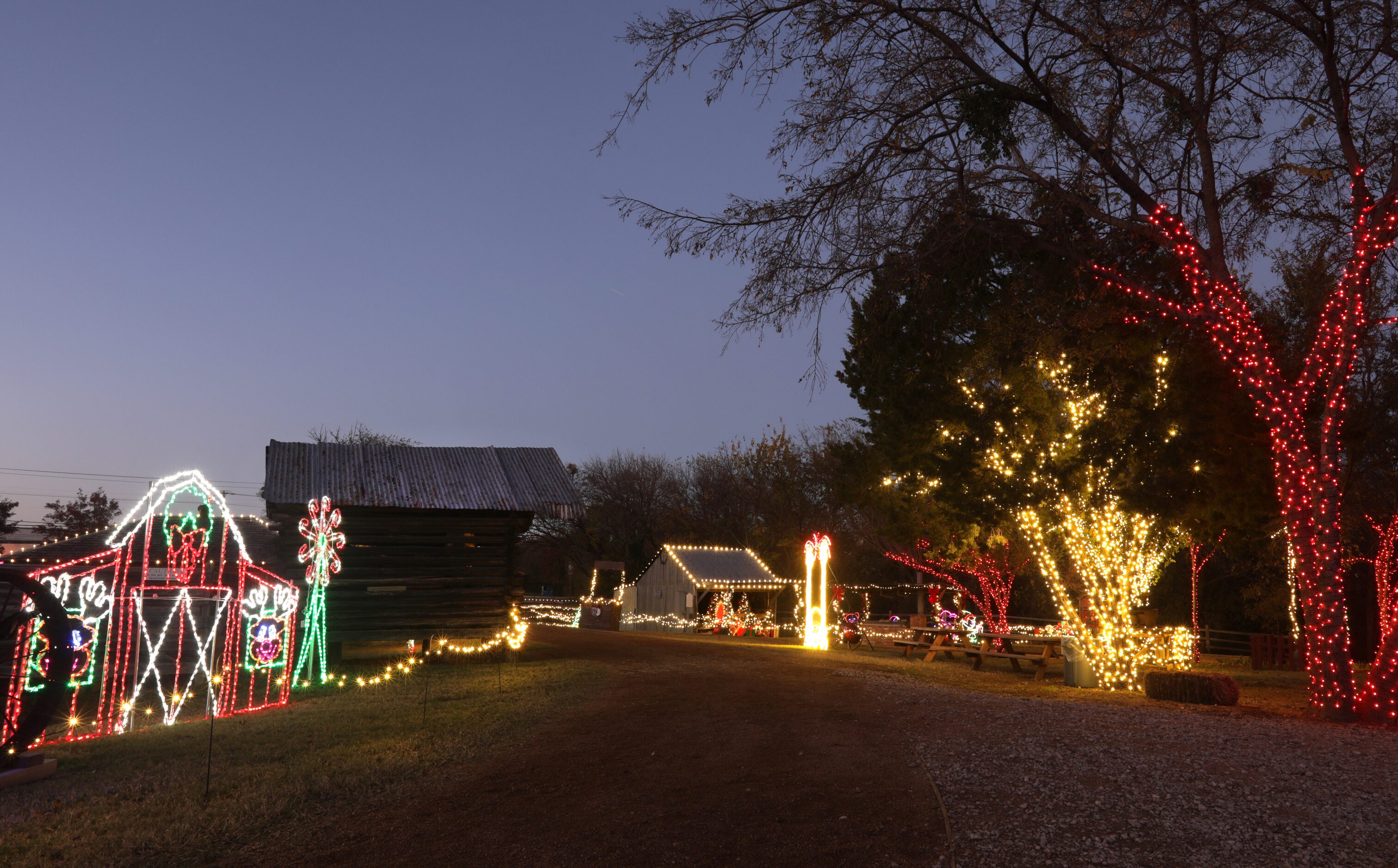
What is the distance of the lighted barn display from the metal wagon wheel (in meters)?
0.17

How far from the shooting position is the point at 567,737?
8.70 metres

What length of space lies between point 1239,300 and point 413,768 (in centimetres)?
1147

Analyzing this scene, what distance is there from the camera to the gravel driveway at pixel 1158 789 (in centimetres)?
515

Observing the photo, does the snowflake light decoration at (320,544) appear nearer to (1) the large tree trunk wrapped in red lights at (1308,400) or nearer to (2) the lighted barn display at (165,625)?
(2) the lighted barn display at (165,625)

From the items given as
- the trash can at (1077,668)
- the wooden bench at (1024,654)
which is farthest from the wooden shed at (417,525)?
the trash can at (1077,668)

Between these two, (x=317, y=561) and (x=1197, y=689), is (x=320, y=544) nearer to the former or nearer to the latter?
(x=317, y=561)

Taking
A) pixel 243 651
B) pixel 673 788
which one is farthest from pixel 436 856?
pixel 243 651

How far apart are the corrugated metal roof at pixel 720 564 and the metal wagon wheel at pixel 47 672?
2624 centimetres

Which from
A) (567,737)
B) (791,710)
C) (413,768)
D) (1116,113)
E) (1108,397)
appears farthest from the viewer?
(1108,397)

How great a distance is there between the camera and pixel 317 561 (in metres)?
14.3

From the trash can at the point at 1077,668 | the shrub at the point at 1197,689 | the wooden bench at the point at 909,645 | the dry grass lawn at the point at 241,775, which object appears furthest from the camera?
the wooden bench at the point at 909,645

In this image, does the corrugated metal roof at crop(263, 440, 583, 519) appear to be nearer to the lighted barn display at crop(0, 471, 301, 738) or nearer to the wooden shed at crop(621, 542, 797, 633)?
the lighted barn display at crop(0, 471, 301, 738)

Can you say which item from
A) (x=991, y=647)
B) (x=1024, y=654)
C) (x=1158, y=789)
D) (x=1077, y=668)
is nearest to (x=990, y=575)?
(x=991, y=647)

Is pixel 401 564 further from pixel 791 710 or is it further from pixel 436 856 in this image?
pixel 436 856
